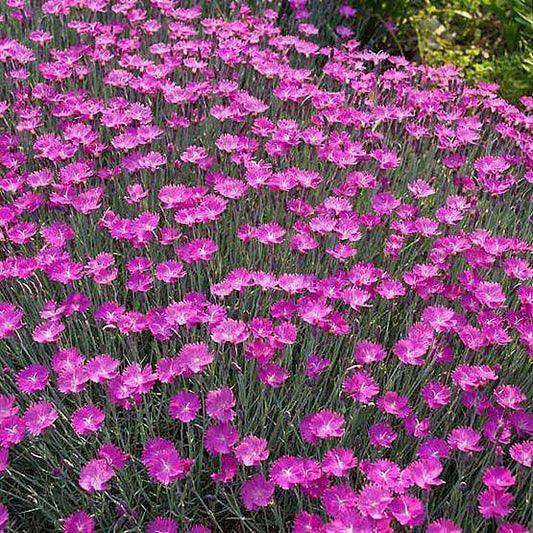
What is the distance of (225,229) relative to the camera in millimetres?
2471

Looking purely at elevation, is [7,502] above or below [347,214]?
below

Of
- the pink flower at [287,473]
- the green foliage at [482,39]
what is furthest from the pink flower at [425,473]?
the green foliage at [482,39]

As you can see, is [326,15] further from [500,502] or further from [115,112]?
[500,502]

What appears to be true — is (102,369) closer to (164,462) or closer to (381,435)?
(164,462)

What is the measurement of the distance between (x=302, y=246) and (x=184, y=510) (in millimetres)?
819

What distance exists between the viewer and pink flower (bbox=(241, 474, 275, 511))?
1.62 metres

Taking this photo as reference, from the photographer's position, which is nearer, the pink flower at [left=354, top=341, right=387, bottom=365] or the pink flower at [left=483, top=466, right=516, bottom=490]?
the pink flower at [left=483, top=466, right=516, bottom=490]

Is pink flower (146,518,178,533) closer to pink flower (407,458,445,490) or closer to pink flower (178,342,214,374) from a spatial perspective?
pink flower (178,342,214,374)

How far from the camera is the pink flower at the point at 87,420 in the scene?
5.57 ft

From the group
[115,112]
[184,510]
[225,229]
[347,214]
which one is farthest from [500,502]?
[115,112]

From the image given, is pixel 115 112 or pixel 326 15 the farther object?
pixel 326 15

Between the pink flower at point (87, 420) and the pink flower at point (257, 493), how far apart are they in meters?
0.39

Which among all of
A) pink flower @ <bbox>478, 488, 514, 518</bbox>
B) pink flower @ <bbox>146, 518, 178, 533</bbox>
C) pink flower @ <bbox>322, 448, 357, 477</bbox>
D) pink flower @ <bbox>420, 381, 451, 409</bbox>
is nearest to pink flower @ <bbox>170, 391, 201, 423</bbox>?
pink flower @ <bbox>146, 518, 178, 533</bbox>

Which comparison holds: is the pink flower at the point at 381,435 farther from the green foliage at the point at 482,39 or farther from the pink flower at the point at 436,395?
the green foliage at the point at 482,39
